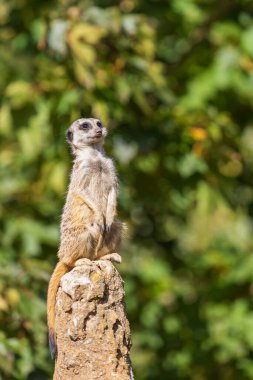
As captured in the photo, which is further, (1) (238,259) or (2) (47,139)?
(1) (238,259)

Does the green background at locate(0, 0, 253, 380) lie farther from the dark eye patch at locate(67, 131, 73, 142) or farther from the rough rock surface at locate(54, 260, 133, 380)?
the rough rock surface at locate(54, 260, 133, 380)

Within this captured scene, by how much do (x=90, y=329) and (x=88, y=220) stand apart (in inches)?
34.9

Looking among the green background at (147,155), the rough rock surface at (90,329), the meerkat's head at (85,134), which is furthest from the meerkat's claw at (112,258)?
the green background at (147,155)

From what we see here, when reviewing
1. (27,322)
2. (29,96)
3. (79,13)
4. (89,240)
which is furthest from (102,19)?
(89,240)

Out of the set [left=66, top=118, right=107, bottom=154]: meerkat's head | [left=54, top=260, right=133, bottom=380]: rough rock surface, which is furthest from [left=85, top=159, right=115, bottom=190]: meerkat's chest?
[left=54, top=260, right=133, bottom=380]: rough rock surface

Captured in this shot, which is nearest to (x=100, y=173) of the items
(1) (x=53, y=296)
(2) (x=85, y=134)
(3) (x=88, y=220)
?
(3) (x=88, y=220)

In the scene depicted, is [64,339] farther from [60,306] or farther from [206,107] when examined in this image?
[206,107]

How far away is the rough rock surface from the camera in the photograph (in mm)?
4867

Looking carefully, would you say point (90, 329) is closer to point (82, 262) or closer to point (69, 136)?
point (82, 262)

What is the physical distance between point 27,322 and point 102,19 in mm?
2566

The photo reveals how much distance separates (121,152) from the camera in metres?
9.06

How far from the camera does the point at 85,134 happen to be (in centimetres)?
615

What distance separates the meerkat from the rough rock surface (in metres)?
0.38

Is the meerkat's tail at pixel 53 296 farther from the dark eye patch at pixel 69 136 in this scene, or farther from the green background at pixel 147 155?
the green background at pixel 147 155
